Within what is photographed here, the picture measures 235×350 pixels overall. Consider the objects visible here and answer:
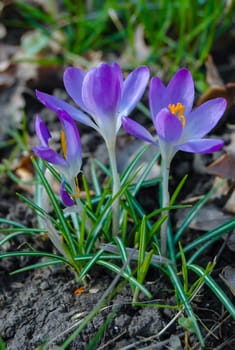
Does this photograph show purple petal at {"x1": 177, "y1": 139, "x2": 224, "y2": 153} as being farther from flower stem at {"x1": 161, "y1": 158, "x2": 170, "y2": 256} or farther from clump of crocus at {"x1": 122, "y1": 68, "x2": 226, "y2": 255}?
flower stem at {"x1": 161, "y1": 158, "x2": 170, "y2": 256}

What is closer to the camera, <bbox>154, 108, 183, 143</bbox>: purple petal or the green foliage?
<bbox>154, 108, 183, 143</bbox>: purple petal

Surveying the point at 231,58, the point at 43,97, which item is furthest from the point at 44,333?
the point at 231,58

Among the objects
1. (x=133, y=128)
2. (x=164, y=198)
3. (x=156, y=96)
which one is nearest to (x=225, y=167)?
(x=164, y=198)

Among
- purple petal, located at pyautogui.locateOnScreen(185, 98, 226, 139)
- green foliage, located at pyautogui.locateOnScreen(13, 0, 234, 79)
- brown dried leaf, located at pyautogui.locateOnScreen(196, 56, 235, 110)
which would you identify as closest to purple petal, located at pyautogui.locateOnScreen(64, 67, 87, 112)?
purple petal, located at pyautogui.locateOnScreen(185, 98, 226, 139)

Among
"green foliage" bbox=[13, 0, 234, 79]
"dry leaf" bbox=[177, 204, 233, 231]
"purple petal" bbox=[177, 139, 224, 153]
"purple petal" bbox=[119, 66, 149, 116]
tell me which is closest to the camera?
"purple petal" bbox=[177, 139, 224, 153]

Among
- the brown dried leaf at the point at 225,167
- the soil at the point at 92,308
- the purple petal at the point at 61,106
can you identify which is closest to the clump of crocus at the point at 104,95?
the purple petal at the point at 61,106

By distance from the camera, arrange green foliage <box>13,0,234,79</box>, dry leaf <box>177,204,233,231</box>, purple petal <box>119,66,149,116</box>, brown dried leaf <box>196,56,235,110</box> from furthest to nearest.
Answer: green foliage <box>13,0,234,79</box>, brown dried leaf <box>196,56,235,110</box>, dry leaf <box>177,204,233,231</box>, purple petal <box>119,66,149,116</box>

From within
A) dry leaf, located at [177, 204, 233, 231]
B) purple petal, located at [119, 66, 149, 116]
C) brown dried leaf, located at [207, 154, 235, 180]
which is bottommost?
dry leaf, located at [177, 204, 233, 231]

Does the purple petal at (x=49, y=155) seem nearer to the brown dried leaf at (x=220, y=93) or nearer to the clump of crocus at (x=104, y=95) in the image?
the clump of crocus at (x=104, y=95)
